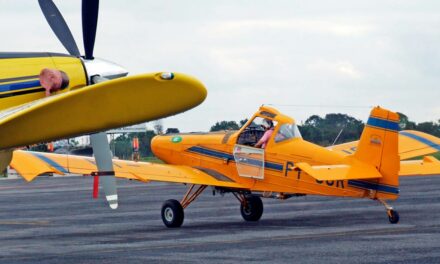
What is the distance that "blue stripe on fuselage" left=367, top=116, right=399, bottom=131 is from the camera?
1944 centimetres

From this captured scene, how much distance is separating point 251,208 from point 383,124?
12.0 feet

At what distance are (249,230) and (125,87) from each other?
10.0 metres

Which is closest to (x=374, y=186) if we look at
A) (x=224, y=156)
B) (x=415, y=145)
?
(x=224, y=156)

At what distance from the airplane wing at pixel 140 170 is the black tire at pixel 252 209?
1.95ft

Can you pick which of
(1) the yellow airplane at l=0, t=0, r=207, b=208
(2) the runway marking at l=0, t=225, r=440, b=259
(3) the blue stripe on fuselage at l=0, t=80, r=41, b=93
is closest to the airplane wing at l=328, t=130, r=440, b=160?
(2) the runway marking at l=0, t=225, r=440, b=259

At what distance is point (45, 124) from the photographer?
10.3 metres

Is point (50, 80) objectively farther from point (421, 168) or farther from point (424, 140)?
point (424, 140)

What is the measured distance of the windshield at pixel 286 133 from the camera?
20.9 m

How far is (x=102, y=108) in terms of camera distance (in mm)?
10109

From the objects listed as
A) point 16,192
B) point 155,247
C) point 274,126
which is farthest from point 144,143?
point 155,247

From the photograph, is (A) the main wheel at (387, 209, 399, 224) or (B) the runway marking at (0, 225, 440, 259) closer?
(B) the runway marking at (0, 225, 440, 259)

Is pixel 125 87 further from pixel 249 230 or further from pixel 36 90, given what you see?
pixel 249 230

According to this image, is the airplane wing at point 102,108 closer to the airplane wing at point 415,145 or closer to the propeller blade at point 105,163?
the propeller blade at point 105,163

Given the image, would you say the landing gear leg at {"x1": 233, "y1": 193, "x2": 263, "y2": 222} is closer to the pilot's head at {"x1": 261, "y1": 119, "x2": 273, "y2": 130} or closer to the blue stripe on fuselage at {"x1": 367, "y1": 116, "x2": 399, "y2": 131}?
the pilot's head at {"x1": 261, "y1": 119, "x2": 273, "y2": 130}
